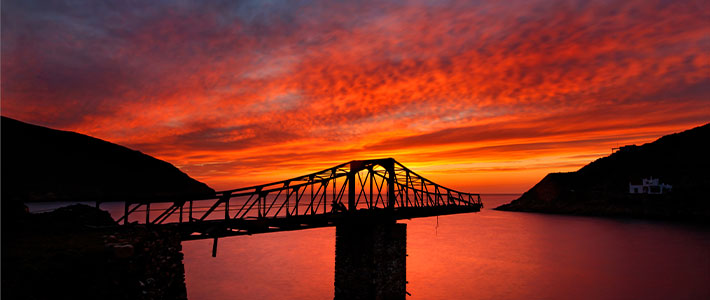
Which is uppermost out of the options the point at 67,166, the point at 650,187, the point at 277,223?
the point at 67,166

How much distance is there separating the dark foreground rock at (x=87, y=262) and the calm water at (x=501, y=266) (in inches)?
1240

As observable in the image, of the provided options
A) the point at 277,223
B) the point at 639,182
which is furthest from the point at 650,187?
the point at 277,223

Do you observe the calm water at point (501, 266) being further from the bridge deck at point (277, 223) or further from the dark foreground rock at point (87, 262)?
the dark foreground rock at point (87, 262)

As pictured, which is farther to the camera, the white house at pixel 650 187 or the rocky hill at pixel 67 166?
the rocky hill at pixel 67 166

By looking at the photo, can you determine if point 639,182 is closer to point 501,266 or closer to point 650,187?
point 650,187

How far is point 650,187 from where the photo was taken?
125 m

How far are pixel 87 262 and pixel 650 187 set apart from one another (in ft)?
507

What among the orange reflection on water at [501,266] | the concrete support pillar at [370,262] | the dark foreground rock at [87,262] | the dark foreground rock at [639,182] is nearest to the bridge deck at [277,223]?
the concrete support pillar at [370,262]

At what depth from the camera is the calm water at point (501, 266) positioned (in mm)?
46969

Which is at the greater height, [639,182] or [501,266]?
[639,182]

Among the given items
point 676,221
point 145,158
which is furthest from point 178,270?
point 145,158

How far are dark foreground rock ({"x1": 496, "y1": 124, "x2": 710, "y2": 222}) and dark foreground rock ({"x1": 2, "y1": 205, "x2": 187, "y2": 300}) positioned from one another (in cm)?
13679

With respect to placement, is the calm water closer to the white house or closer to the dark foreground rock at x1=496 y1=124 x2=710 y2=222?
the dark foreground rock at x1=496 y1=124 x2=710 y2=222

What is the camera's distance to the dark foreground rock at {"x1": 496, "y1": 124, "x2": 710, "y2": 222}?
377 ft
